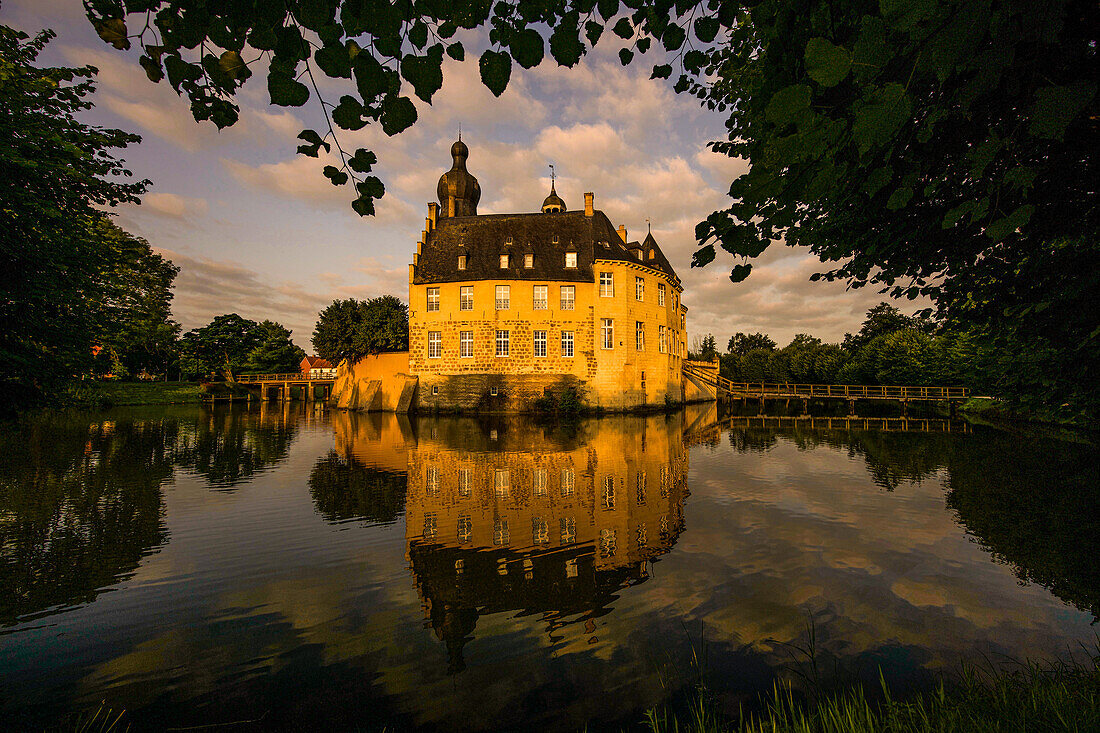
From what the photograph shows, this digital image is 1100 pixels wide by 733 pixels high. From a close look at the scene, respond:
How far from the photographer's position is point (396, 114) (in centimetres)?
200

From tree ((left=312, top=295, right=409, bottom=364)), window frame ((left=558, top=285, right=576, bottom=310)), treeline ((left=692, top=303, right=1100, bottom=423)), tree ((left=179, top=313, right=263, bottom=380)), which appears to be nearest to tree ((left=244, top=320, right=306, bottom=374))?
tree ((left=179, top=313, right=263, bottom=380))

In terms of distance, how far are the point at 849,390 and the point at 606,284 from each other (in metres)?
21.1

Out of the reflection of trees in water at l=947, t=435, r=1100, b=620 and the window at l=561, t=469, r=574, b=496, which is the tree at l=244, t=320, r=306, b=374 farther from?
the reflection of trees in water at l=947, t=435, r=1100, b=620

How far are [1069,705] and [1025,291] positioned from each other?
3452 millimetres

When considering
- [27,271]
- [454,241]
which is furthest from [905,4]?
[454,241]

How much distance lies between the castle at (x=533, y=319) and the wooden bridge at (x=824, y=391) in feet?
37.0

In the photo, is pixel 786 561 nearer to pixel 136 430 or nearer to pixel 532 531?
pixel 532 531

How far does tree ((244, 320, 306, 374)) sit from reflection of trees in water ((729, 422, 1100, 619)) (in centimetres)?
5527

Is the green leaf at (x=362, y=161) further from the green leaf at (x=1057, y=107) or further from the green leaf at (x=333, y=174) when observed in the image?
the green leaf at (x=1057, y=107)

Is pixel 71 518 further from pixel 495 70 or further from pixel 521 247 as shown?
pixel 521 247

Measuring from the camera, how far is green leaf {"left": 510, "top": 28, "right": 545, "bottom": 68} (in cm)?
206

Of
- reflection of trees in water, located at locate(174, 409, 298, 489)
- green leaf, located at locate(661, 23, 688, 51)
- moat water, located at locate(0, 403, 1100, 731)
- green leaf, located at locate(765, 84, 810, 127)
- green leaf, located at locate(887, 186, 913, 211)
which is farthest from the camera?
reflection of trees in water, located at locate(174, 409, 298, 489)

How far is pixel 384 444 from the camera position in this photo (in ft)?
55.5

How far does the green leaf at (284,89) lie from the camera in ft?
6.25
